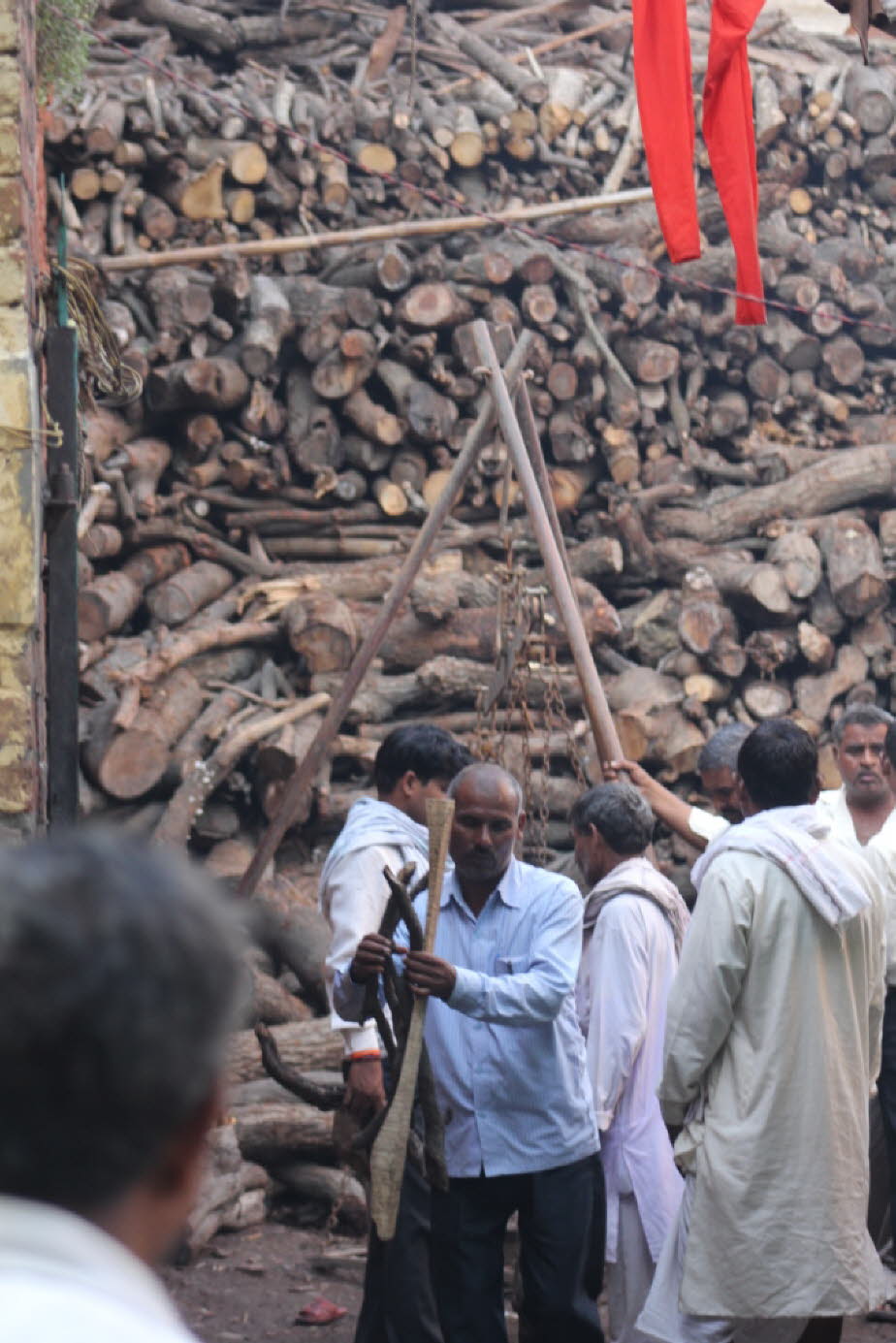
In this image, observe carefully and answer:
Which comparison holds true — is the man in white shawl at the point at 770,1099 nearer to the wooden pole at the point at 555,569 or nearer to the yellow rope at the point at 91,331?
the wooden pole at the point at 555,569

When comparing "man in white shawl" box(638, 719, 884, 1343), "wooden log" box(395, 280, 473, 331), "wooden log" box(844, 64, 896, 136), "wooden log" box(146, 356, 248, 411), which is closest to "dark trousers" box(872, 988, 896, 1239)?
"man in white shawl" box(638, 719, 884, 1343)

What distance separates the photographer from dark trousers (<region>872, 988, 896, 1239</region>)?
502cm

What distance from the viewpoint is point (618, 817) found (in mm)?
4477

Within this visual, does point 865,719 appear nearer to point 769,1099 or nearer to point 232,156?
point 769,1099

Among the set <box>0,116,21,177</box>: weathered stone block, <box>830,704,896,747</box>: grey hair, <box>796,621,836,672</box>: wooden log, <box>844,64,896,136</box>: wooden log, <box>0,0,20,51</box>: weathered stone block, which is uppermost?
<box>844,64,896,136</box>: wooden log

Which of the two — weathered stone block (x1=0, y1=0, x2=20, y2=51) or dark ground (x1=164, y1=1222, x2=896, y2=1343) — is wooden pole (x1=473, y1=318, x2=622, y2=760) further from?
weathered stone block (x1=0, y1=0, x2=20, y2=51)

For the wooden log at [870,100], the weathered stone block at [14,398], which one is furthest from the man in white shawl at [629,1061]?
the wooden log at [870,100]

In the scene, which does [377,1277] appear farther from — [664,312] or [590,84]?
[590,84]

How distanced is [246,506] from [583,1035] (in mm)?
6181

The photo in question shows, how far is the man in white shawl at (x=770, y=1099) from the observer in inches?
141

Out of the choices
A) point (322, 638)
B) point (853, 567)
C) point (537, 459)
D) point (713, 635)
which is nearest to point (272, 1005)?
point (322, 638)

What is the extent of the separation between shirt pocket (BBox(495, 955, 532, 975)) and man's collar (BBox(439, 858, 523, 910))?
144 millimetres

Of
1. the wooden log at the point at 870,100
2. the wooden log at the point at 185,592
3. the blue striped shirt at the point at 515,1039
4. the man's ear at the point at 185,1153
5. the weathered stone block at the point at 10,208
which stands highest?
the wooden log at the point at 870,100

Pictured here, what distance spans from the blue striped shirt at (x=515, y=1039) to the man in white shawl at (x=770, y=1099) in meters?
0.27
